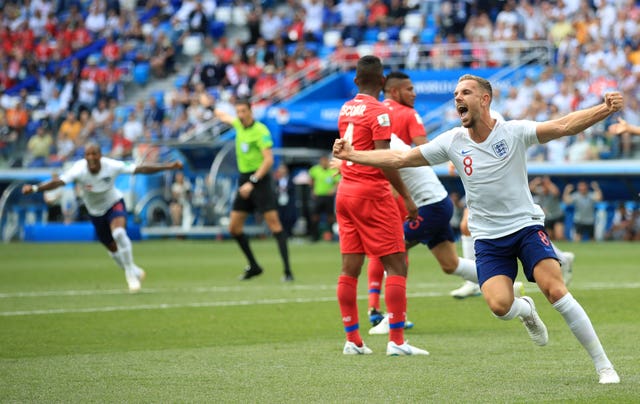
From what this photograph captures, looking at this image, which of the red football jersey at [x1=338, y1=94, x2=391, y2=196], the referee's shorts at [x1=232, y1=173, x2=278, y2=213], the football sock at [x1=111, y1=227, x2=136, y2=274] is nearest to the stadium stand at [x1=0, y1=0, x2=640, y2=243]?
the referee's shorts at [x1=232, y1=173, x2=278, y2=213]

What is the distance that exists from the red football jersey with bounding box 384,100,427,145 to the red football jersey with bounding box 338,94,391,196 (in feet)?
5.11

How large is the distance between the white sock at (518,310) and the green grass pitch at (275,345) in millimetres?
408

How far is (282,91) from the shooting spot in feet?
112

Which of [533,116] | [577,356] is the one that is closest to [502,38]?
A: [533,116]

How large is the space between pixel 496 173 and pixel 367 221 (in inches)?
72.5

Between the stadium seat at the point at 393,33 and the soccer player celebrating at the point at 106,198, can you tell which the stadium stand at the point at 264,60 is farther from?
the soccer player celebrating at the point at 106,198

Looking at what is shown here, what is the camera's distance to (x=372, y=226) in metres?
9.05

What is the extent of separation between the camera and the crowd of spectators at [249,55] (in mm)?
28156

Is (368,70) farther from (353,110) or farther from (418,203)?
(418,203)

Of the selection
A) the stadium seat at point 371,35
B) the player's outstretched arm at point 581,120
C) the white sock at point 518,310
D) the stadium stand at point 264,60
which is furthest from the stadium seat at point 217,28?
the player's outstretched arm at point 581,120

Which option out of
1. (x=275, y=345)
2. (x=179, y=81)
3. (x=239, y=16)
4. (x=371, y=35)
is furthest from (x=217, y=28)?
(x=275, y=345)

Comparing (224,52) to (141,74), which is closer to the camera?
(224,52)

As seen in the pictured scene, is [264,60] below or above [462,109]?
below

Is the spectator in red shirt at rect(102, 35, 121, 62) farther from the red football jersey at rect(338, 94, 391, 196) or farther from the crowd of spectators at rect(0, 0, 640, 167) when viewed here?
the red football jersey at rect(338, 94, 391, 196)
